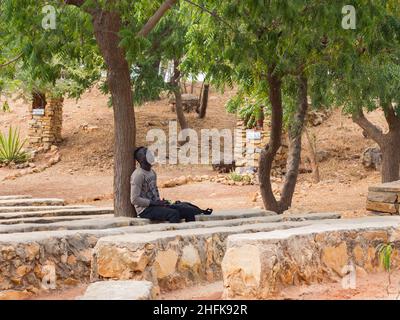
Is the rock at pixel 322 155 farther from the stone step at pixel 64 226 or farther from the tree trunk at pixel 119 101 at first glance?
A: the stone step at pixel 64 226

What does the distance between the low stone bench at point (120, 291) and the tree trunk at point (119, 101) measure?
480cm

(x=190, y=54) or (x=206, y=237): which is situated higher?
(x=190, y=54)

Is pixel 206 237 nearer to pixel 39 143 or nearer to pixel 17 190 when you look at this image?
pixel 17 190

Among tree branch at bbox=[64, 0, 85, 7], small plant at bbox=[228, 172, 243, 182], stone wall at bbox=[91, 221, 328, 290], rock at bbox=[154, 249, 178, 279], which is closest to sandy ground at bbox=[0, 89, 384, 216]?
small plant at bbox=[228, 172, 243, 182]

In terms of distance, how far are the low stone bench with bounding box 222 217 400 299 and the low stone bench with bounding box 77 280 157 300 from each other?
37.5 inches

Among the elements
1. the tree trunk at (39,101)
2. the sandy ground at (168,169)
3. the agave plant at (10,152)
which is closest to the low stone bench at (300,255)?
the sandy ground at (168,169)

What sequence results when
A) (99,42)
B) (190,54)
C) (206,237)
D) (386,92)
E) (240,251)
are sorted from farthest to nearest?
(386,92), (190,54), (99,42), (206,237), (240,251)

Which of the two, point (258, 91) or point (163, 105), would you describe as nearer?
point (258, 91)

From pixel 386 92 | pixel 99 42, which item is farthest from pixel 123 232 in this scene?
pixel 386 92

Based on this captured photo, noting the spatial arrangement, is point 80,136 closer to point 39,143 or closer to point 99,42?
point 39,143

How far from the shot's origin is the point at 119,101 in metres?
9.49

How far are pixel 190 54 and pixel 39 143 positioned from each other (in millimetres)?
15009

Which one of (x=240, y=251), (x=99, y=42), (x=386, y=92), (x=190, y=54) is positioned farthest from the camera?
(x=386, y=92)

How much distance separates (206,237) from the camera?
21.5 ft
